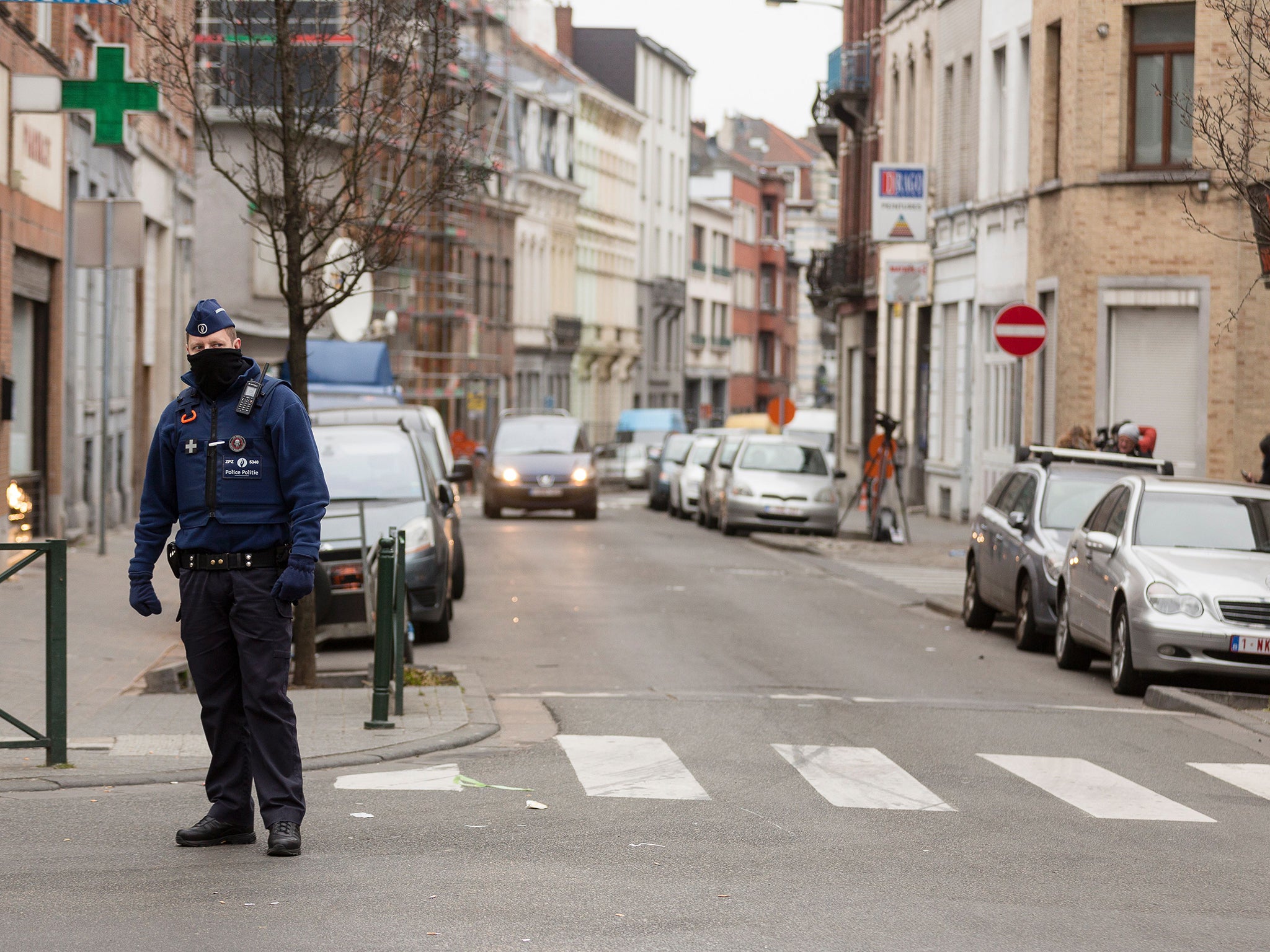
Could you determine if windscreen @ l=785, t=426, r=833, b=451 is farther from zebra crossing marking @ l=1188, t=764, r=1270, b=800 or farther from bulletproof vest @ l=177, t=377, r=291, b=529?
bulletproof vest @ l=177, t=377, r=291, b=529

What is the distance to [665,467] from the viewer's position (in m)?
45.8

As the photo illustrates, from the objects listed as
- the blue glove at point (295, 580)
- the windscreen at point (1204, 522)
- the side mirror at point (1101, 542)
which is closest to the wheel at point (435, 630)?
the side mirror at point (1101, 542)

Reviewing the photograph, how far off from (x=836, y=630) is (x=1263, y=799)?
9136mm

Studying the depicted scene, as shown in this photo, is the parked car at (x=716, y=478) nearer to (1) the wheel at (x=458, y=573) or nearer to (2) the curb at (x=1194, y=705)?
(1) the wheel at (x=458, y=573)

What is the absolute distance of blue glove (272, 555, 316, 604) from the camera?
24.9ft

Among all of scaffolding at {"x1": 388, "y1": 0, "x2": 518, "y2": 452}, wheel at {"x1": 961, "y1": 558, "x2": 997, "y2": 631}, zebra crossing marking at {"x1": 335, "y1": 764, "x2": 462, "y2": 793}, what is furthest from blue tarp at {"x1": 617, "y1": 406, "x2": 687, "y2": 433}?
zebra crossing marking at {"x1": 335, "y1": 764, "x2": 462, "y2": 793}

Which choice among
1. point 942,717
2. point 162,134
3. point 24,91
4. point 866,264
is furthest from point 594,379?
point 942,717

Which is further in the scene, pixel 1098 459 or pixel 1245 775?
pixel 1098 459

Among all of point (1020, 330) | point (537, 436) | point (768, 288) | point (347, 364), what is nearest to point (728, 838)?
point (1020, 330)

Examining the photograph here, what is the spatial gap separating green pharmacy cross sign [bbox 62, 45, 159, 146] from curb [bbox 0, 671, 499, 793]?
22.3ft

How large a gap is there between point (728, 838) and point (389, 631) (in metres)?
3.74

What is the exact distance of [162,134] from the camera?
35656 mm

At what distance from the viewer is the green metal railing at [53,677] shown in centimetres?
971

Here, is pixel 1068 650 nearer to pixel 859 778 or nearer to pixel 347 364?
pixel 859 778
